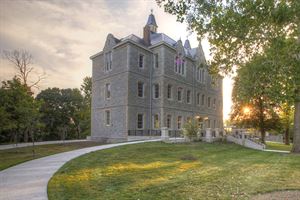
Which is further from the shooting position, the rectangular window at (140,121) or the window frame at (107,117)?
the window frame at (107,117)

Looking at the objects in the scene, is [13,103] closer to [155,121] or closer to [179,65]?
[155,121]

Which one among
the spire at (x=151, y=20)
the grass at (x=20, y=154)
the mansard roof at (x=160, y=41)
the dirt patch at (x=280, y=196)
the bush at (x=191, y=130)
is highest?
the spire at (x=151, y=20)

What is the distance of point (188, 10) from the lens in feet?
32.8

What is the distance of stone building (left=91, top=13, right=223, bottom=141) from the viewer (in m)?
25.8

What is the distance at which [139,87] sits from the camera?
27172 millimetres

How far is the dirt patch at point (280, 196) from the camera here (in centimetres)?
599

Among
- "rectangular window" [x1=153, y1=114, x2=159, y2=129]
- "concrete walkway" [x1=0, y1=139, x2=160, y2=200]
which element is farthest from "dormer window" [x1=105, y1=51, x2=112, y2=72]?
"concrete walkway" [x1=0, y1=139, x2=160, y2=200]

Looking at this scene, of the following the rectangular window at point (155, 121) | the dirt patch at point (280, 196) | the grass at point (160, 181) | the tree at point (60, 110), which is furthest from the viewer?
the tree at point (60, 110)

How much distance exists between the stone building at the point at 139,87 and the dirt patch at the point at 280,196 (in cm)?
1935

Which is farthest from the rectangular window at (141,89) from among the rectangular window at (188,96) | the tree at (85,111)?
the tree at (85,111)

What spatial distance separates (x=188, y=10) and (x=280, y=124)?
1110 inches

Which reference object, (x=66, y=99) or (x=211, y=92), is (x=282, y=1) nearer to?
(x=211, y=92)

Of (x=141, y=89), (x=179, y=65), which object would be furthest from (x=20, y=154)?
(x=179, y=65)

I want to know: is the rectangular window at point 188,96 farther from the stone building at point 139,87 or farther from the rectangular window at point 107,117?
the rectangular window at point 107,117
